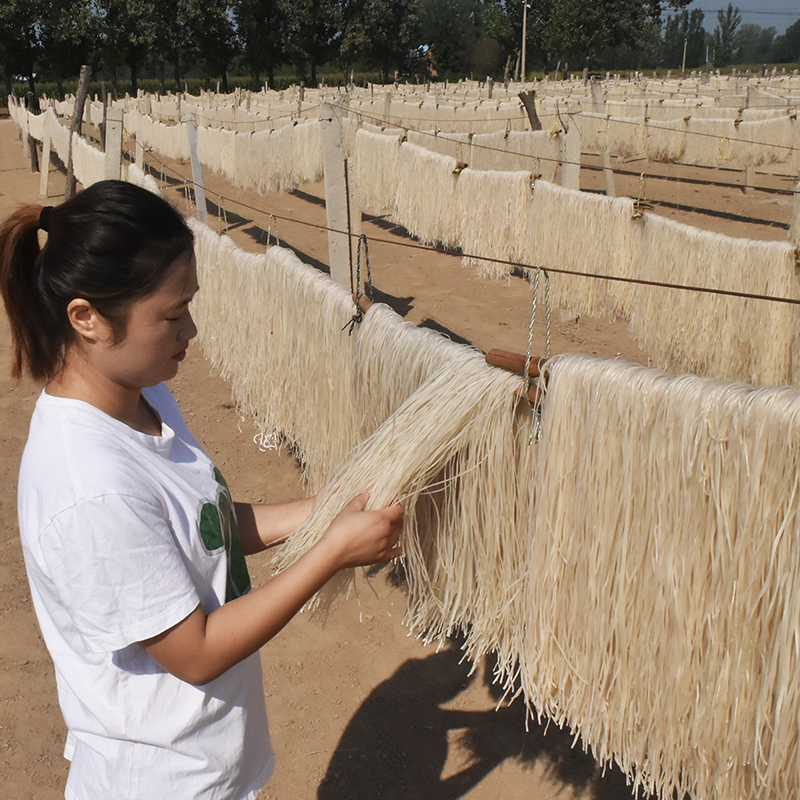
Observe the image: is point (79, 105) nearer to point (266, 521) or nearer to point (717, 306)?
point (717, 306)

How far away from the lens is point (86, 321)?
1.10 m

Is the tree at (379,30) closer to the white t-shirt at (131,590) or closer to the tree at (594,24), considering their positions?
the tree at (594,24)

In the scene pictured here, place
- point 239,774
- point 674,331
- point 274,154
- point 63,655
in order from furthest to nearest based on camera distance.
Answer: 1. point 274,154
2. point 674,331
3. point 239,774
4. point 63,655

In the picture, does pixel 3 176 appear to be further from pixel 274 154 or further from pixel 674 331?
pixel 674 331

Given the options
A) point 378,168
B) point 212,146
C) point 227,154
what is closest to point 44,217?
point 378,168

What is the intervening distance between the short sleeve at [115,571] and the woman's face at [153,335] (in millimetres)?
225

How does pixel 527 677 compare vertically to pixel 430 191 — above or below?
below

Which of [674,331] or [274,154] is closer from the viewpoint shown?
[674,331]

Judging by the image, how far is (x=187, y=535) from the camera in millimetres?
1139

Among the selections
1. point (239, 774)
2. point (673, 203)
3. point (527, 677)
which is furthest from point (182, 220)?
point (673, 203)

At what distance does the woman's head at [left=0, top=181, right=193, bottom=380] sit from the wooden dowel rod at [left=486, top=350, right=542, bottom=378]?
77cm

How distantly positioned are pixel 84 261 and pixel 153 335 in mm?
145

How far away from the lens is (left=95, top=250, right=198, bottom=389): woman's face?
3.68 feet

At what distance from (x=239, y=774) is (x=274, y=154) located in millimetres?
9208
